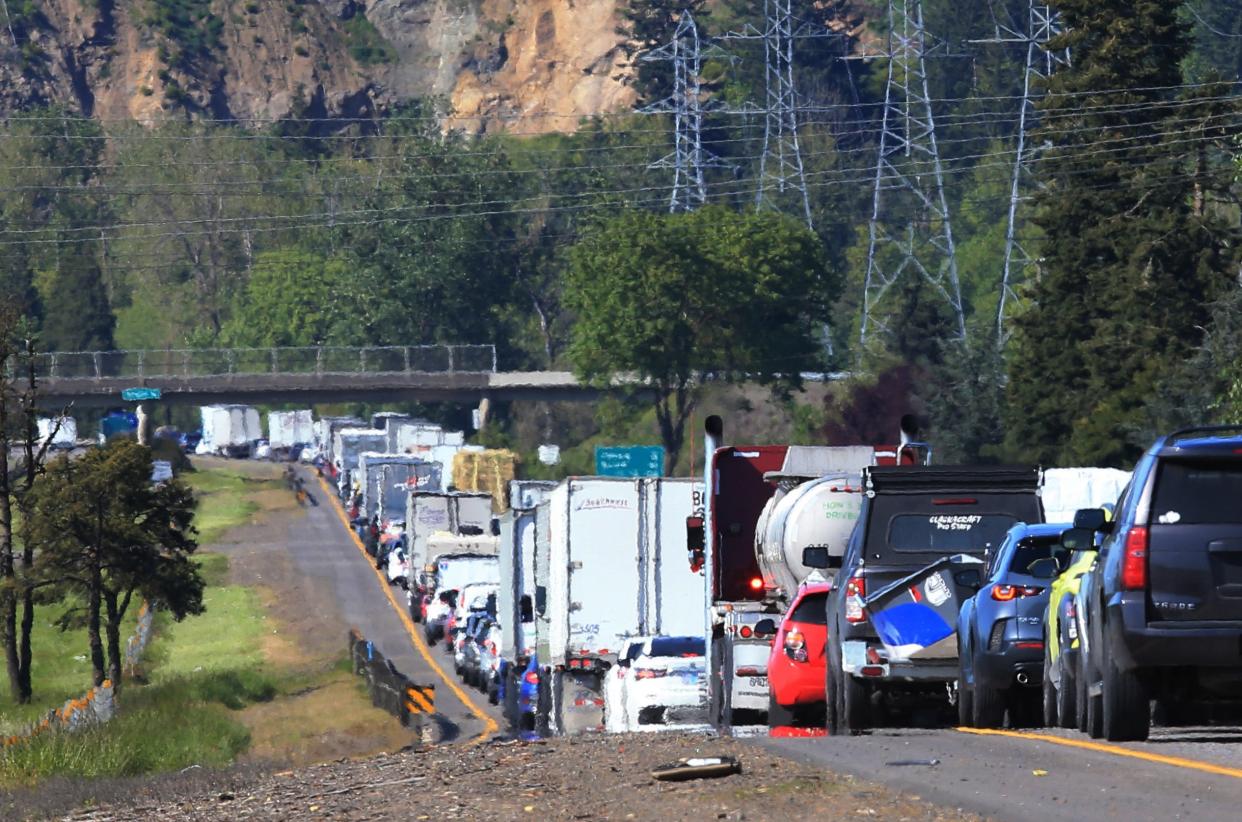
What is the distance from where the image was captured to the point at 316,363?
435ft

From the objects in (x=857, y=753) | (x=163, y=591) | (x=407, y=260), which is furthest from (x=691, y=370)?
(x=857, y=753)

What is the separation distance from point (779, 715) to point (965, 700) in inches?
127

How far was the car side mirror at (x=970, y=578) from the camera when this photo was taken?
20312 mm

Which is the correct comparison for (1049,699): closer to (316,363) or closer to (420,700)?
(420,700)

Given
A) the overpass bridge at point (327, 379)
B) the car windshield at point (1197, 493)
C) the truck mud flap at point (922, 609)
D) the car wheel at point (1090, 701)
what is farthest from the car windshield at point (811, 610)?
the overpass bridge at point (327, 379)

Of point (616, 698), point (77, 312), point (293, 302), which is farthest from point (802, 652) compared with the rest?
point (77, 312)

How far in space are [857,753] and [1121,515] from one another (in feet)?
8.29

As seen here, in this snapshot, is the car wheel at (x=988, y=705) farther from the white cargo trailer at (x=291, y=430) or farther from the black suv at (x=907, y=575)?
the white cargo trailer at (x=291, y=430)

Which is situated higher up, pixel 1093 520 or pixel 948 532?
pixel 1093 520

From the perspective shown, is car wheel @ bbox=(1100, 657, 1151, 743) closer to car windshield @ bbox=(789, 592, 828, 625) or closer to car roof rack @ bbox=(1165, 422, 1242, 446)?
car roof rack @ bbox=(1165, 422, 1242, 446)

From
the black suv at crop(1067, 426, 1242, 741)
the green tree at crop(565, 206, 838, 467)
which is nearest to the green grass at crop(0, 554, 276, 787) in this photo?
the black suv at crop(1067, 426, 1242, 741)

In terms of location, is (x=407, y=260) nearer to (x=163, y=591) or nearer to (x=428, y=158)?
(x=428, y=158)

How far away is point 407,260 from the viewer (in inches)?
6294

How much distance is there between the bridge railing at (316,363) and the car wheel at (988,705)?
10960cm
